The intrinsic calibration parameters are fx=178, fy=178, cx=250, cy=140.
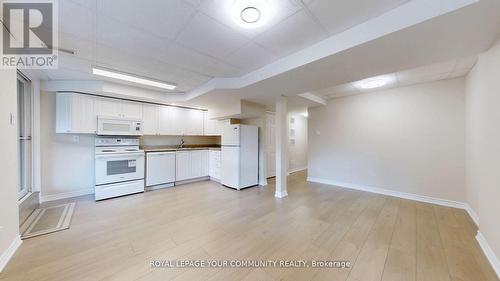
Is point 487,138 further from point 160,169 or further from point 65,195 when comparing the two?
point 65,195

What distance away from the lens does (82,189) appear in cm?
385

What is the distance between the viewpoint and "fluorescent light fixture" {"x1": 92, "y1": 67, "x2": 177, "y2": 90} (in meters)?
3.05

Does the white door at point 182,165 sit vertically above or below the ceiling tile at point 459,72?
below

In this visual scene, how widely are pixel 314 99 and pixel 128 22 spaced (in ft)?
12.7

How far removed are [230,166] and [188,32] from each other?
3.16 meters

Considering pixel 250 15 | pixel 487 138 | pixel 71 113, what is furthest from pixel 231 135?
pixel 487 138

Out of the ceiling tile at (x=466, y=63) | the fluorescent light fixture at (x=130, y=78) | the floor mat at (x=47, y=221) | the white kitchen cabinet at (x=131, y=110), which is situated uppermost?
the fluorescent light fixture at (x=130, y=78)

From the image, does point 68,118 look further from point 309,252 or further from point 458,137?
point 458,137

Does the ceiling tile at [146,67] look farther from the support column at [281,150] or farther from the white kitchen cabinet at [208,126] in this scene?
the white kitchen cabinet at [208,126]

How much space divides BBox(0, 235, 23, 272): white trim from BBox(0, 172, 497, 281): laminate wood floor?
0.04m

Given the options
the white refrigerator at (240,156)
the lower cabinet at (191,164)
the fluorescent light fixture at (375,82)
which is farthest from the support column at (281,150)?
the lower cabinet at (191,164)

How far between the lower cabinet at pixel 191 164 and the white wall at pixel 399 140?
10.8ft

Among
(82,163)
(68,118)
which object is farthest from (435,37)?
(82,163)

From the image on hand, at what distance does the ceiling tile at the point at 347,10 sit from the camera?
5.09ft
